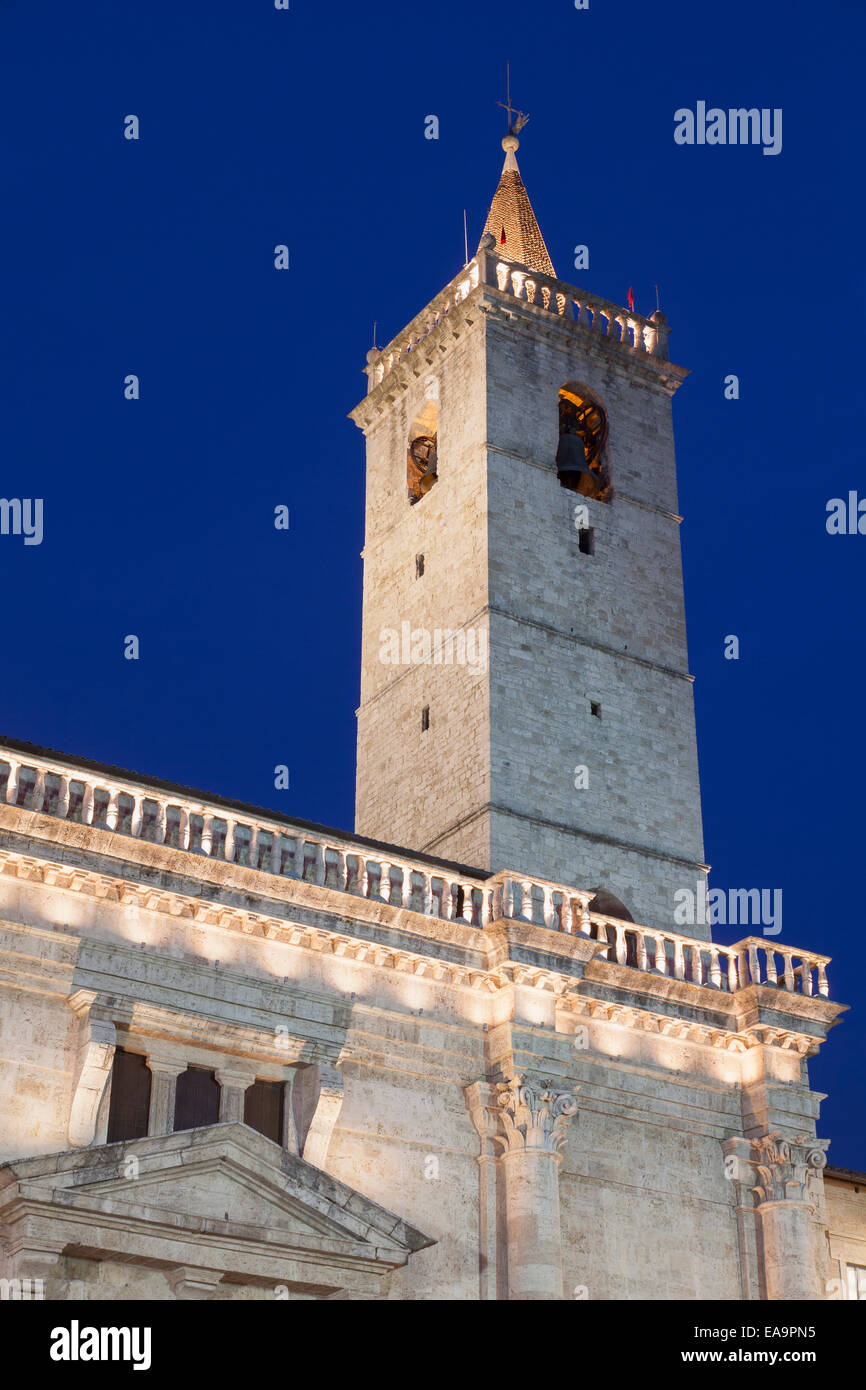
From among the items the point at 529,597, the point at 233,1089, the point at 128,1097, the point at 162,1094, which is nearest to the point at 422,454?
the point at 529,597

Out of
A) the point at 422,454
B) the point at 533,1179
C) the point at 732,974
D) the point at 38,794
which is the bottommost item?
the point at 533,1179

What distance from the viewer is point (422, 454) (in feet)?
133

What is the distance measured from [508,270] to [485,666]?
1078cm

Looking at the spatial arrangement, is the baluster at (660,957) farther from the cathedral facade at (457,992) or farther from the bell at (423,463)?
the bell at (423,463)

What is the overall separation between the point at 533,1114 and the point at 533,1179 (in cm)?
96

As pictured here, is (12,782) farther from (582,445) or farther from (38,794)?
(582,445)

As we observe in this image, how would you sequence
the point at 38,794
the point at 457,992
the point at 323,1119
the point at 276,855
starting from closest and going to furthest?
the point at 38,794, the point at 323,1119, the point at 276,855, the point at 457,992

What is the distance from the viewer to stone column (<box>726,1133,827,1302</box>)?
90.6 feet

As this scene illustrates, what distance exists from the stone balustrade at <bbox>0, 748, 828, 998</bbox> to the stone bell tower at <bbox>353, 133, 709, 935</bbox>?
308 centimetres

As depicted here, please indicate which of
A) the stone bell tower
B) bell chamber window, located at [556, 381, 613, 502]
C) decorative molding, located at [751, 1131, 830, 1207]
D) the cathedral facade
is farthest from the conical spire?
decorative molding, located at [751, 1131, 830, 1207]

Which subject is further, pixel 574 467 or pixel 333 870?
pixel 574 467

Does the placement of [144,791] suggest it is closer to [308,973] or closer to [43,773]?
[43,773]

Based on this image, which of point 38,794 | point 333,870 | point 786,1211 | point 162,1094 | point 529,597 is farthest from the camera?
point 529,597
